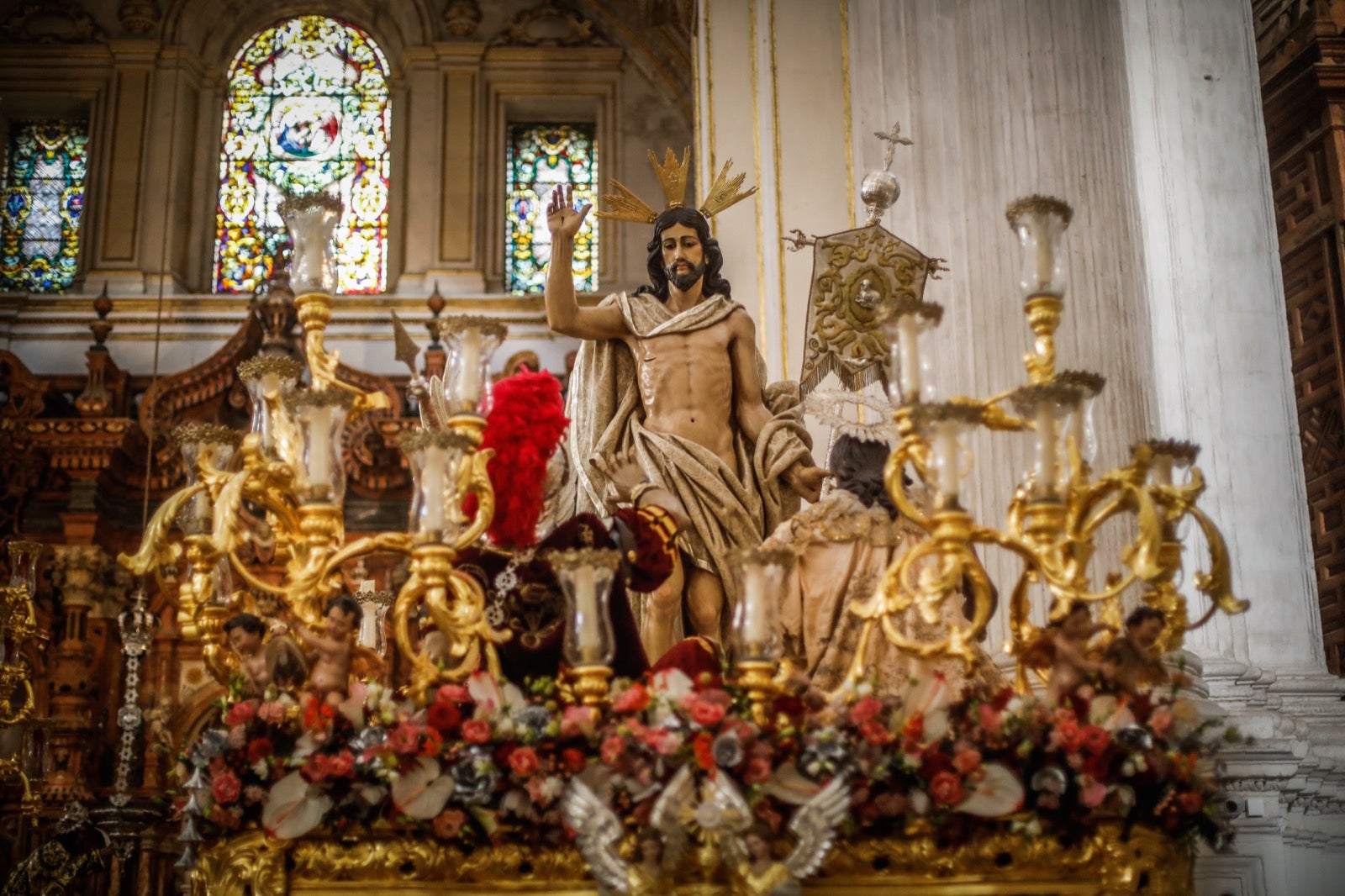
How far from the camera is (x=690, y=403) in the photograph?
676 cm

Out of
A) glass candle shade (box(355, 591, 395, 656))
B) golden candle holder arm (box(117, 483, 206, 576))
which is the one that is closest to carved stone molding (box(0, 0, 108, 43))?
glass candle shade (box(355, 591, 395, 656))

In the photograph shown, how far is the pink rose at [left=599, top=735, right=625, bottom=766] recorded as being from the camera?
14.8ft

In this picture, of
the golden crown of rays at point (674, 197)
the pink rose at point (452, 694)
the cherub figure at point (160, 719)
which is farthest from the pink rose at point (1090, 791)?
the cherub figure at point (160, 719)

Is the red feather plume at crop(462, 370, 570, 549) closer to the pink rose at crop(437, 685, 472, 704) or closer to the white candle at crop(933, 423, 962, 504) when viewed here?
the pink rose at crop(437, 685, 472, 704)

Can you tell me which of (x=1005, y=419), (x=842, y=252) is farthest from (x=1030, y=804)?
(x=842, y=252)

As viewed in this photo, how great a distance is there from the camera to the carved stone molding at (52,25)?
53.8 ft

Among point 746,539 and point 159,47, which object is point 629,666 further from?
point 159,47

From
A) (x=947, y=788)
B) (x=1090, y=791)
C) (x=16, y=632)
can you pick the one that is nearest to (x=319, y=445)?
(x=947, y=788)

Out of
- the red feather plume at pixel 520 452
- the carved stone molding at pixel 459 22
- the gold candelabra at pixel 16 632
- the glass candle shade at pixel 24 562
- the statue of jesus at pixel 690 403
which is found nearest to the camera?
the red feather plume at pixel 520 452

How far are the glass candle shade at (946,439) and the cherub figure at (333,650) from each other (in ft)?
5.65

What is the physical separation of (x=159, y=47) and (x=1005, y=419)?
1312cm

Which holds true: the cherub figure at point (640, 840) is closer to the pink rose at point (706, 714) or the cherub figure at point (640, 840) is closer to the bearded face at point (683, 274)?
the pink rose at point (706, 714)

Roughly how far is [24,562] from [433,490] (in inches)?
259

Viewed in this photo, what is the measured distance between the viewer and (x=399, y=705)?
4844mm
